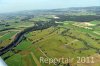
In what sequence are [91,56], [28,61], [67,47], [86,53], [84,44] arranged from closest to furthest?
[28,61], [91,56], [86,53], [67,47], [84,44]

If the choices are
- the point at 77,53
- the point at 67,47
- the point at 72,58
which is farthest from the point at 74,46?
the point at 72,58

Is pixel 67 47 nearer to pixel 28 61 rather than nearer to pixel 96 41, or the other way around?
pixel 96 41

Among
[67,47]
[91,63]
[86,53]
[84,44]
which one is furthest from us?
[84,44]

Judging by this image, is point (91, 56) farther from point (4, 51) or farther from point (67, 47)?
point (4, 51)

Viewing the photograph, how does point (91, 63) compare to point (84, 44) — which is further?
point (84, 44)

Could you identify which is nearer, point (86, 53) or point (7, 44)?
point (86, 53)

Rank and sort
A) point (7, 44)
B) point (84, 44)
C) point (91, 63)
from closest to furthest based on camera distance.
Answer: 1. point (91, 63)
2. point (84, 44)
3. point (7, 44)

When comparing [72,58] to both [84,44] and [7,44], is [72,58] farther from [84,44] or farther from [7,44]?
[7,44]

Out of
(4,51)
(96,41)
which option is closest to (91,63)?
(96,41)

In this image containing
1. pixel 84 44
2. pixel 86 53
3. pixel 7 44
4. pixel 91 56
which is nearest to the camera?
pixel 91 56
